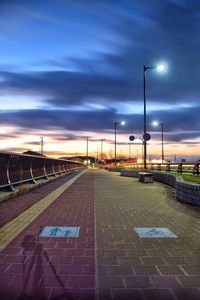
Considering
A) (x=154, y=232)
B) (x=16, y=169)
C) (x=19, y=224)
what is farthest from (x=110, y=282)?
(x=16, y=169)

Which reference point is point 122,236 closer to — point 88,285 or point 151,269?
point 151,269

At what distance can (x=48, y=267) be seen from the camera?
4.79m

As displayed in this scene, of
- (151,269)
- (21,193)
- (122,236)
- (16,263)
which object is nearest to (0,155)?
(21,193)

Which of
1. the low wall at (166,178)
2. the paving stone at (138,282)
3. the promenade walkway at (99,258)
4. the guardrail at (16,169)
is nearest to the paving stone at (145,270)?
the promenade walkway at (99,258)

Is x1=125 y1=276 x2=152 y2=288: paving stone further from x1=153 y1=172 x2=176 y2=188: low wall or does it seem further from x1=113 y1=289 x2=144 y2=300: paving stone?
x1=153 y1=172 x2=176 y2=188: low wall

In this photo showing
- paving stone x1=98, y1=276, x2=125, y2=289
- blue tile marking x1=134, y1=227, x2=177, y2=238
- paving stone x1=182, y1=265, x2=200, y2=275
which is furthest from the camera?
blue tile marking x1=134, y1=227, x2=177, y2=238

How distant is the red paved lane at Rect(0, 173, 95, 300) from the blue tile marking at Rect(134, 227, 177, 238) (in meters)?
0.97

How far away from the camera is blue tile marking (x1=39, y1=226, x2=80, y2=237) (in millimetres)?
6805

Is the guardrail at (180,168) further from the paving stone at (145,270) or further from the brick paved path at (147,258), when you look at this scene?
the paving stone at (145,270)

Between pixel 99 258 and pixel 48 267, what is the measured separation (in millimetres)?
849

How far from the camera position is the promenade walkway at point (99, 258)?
13.2ft

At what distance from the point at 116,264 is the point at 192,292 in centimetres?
130

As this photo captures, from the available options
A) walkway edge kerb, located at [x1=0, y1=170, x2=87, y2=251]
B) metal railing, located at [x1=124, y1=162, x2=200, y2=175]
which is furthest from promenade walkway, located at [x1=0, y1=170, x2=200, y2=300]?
metal railing, located at [x1=124, y1=162, x2=200, y2=175]

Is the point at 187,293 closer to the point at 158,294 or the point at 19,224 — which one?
the point at 158,294
